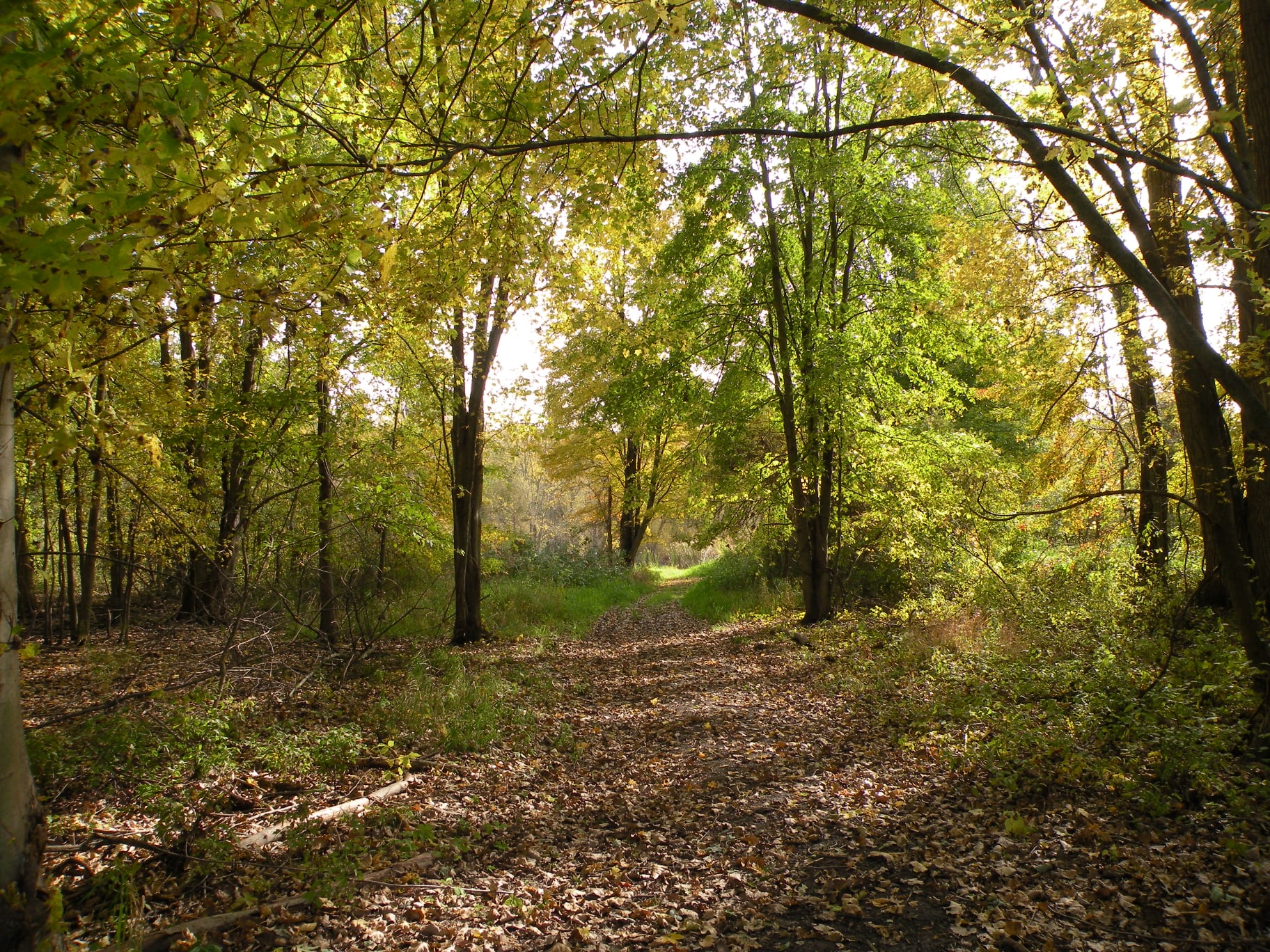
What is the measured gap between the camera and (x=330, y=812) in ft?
14.9

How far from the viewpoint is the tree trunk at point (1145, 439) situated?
7848mm

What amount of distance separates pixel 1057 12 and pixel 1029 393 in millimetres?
4835

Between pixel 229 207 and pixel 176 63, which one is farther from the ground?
pixel 176 63

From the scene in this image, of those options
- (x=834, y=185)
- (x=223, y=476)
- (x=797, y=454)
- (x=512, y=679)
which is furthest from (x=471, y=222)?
(x=223, y=476)

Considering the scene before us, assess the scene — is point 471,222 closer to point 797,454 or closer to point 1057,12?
point 1057,12

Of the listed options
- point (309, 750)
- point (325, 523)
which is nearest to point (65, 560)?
point (325, 523)

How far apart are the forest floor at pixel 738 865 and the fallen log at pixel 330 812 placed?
0.09m

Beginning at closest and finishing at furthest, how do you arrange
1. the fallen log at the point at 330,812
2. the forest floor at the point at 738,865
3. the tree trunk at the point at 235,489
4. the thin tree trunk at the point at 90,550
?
the forest floor at the point at 738,865 < the fallen log at the point at 330,812 < the tree trunk at the point at 235,489 < the thin tree trunk at the point at 90,550

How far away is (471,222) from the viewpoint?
187 inches

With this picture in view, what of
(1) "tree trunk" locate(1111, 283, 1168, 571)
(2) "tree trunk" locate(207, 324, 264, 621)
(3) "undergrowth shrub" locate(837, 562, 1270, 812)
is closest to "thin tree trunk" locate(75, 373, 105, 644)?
(2) "tree trunk" locate(207, 324, 264, 621)

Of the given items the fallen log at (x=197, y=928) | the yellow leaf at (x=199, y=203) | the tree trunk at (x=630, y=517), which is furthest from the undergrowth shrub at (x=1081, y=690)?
the tree trunk at (x=630, y=517)

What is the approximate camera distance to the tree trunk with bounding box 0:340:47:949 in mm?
2715

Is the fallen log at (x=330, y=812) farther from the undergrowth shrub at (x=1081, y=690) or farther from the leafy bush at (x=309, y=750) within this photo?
the undergrowth shrub at (x=1081, y=690)

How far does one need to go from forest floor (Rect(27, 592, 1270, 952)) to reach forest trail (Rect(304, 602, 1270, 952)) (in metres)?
0.01
